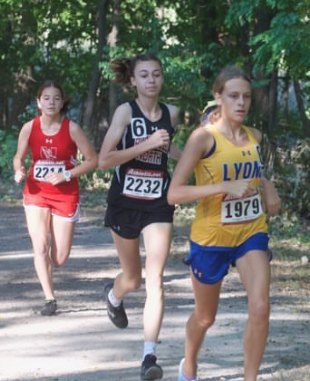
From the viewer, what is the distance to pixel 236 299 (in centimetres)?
1004

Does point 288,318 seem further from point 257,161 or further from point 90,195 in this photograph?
point 90,195

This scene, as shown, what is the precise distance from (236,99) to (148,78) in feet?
4.34

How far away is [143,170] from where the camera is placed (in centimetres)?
734

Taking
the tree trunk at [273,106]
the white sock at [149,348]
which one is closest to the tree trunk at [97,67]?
the tree trunk at [273,106]

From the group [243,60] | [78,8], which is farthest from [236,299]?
[78,8]

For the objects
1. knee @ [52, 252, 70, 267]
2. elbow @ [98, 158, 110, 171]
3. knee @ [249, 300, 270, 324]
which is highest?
elbow @ [98, 158, 110, 171]

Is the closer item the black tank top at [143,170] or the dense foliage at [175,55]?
the black tank top at [143,170]

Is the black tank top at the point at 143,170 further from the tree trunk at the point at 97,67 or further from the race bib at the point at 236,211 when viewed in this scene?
the tree trunk at the point at 97,67

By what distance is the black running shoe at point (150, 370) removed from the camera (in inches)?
266

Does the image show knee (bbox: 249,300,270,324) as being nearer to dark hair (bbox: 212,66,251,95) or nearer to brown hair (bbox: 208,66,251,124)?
brown hair (bbox: 208,66,251,124)

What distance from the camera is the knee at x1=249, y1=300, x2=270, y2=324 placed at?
5930mm

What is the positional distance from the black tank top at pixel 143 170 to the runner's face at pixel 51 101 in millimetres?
1628

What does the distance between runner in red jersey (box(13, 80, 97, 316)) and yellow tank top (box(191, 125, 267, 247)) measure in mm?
2711

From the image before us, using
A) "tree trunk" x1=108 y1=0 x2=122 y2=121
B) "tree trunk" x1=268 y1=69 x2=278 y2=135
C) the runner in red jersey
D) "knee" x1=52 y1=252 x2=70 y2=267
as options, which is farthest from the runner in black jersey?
"tree trunk" x1=108 y1=0 x2=122 y2=121
